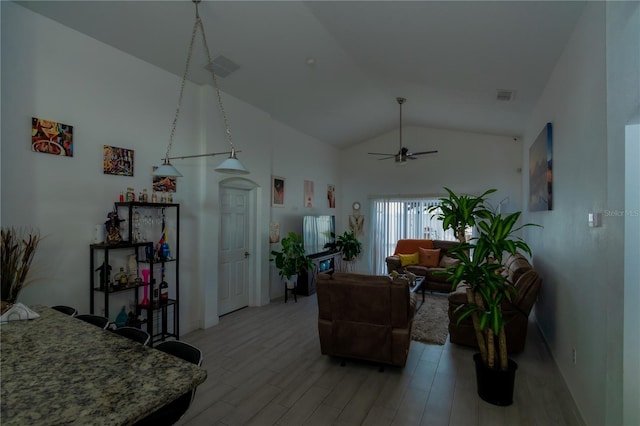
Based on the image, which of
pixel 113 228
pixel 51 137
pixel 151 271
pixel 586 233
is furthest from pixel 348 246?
pixel 51 137

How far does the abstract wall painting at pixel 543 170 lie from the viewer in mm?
3268

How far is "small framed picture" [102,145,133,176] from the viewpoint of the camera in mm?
3188

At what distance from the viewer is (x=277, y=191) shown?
228 inches

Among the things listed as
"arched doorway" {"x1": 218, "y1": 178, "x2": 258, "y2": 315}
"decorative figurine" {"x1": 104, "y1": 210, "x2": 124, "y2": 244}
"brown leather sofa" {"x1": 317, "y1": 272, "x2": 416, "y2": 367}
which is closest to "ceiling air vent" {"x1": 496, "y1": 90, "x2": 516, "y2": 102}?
"brown leather sofa" {"x1": 317, "y1": 272, "x2": 416, "y2": 367}

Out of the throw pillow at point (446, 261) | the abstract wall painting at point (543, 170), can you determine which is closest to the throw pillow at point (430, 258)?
the throw pillow at point (446, 261)

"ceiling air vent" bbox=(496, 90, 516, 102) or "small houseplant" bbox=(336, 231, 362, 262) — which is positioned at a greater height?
"ceiling air vent" bbox=(496, 90, 516, 102)

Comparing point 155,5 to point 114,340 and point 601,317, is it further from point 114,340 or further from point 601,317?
point 601,317

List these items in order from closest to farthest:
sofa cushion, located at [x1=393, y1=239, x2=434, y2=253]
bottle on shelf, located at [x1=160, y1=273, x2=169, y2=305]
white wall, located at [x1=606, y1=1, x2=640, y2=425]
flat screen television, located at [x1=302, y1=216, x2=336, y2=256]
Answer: white wall, located at [x1=606, y1=1, x2=640, y2=425] → bottle on shelf, located at [x1=160, y1=273, x2=169, y2=305] → flat screen television, located at [x1=302, y1=216, x2=336, y2=256] → sofa cushion, located at [x1=393, y1=239, x2=434, y2=253]

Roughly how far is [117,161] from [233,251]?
2.18 metres

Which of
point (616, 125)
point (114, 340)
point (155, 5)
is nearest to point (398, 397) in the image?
point (114, 340)

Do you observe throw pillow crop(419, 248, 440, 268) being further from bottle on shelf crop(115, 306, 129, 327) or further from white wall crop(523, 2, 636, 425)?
bottle on shelf crop(115, 306, 129, 327)

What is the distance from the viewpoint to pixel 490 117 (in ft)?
17.9

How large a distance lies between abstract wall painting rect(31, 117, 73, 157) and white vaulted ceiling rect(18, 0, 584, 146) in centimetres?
99

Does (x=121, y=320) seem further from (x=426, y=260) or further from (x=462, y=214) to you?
(x=426, y=260)
